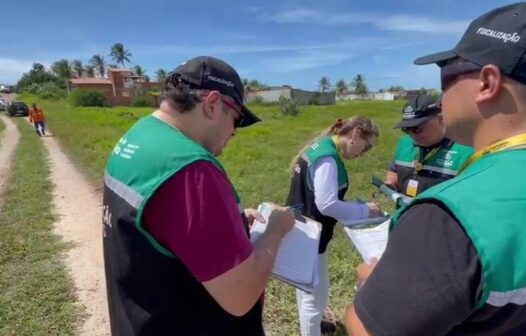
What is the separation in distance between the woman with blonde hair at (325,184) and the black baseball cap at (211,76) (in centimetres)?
124

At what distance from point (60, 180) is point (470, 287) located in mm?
9932

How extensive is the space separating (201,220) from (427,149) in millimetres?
2367

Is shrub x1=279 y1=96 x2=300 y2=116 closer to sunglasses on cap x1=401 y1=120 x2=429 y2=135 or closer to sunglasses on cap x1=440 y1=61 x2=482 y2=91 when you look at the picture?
sunglasses on cap x1=401 y1=120 x2=429 y2=135

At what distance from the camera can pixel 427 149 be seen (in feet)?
10.00

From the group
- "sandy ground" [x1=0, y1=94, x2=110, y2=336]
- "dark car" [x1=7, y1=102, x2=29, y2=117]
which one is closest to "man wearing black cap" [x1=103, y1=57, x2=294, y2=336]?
"sandy ground" [x1=0, y1=94, x2=110, y2=336]

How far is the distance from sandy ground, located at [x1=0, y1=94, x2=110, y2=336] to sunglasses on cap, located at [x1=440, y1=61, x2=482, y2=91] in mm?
3326

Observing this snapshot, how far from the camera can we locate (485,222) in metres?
0.79

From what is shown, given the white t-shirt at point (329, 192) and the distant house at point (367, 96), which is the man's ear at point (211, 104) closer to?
the white t-shirt at point (329, 192)

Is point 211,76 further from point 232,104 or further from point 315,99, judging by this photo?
point 315,99

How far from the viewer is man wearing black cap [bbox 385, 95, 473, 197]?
2855 mm

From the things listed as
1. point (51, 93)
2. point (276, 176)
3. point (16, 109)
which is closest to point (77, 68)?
point (51, 93)

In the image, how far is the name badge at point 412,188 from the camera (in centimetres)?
304

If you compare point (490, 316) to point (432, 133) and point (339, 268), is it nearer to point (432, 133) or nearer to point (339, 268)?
point (432, 133)

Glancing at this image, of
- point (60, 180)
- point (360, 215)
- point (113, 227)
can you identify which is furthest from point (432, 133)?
point (60, 180)
